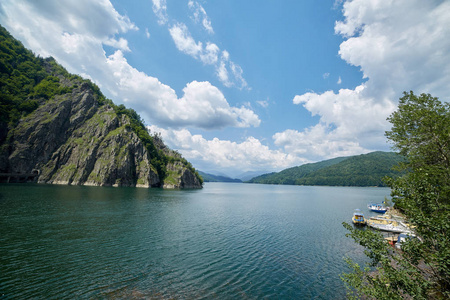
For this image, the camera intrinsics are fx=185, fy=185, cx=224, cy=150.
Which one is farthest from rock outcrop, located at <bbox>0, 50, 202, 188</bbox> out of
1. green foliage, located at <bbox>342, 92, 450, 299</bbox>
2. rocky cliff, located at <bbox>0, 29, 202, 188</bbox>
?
green foliage, located at <bbox>342, 92, 450, 299</bbox>

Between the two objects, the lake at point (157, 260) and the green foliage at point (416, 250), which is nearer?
the green foliage at point (416, 250)

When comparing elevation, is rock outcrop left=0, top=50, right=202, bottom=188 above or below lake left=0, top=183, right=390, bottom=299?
above

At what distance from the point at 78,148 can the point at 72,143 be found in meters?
8.11

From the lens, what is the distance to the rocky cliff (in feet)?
439

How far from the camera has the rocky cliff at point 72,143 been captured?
133875mm

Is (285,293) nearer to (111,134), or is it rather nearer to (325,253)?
(325,253)

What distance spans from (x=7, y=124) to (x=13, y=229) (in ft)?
517

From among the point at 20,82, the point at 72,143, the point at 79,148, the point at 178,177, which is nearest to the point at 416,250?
the point at 178,177

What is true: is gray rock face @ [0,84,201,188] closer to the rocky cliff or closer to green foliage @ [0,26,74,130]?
the rocky cliff

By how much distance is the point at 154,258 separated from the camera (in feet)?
82.6

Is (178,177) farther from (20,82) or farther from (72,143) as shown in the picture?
(20,82)

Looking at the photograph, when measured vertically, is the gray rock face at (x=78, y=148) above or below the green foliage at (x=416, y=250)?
above

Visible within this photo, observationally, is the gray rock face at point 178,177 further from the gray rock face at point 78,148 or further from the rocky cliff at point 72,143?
the gray rock face at point 78,148

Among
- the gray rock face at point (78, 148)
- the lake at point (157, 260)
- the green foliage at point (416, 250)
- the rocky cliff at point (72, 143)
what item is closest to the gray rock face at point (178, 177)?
the rocky cliff at point (72, 143)
